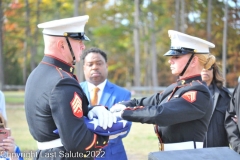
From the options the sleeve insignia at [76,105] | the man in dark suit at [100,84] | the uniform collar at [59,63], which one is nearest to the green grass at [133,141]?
the man in dark suit at [100,84]

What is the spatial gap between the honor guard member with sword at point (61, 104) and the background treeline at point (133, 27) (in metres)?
24.4

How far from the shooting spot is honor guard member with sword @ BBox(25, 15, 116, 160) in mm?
2420

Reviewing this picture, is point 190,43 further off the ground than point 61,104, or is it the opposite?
point 190,43

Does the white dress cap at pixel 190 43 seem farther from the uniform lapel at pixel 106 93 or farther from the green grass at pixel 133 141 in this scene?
the green grass at pixel 133 141

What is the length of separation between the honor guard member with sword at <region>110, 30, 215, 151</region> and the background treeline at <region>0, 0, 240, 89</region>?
2381cm

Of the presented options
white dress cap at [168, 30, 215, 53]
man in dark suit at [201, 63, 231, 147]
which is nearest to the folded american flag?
white dress cap at [168, 30, 215, 53]

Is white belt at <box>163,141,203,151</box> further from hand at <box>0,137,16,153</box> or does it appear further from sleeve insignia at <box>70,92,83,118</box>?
hand at <box>0,137,16,153</box>

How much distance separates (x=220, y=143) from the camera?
4672 mm

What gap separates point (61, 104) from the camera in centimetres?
242

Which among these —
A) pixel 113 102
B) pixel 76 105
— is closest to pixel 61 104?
pixel 76 105

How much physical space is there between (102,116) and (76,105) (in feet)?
0.75

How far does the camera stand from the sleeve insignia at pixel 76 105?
7.98 feet

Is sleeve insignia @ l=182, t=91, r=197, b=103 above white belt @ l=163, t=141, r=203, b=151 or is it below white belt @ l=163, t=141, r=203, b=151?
above

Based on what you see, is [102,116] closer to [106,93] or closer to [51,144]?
[51,144]
